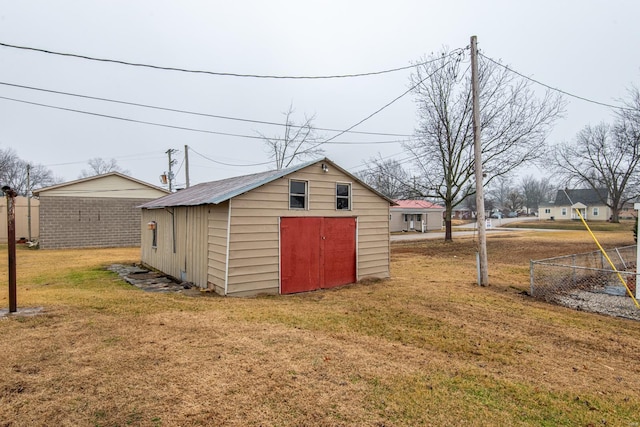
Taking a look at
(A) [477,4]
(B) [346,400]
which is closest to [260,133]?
(A) [477,4]

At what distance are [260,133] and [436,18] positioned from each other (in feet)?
65.0

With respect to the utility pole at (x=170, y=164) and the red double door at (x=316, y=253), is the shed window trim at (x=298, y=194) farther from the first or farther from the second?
the utility pole at (x=170, y=164)

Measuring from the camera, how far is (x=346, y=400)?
127 inches

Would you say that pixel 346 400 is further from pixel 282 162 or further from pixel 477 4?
pixel 282 162

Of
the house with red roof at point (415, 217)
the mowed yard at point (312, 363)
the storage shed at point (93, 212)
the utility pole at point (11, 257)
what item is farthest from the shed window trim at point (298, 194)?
the house with red roof at point (415, 217)

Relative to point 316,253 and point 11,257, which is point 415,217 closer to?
point 316,253

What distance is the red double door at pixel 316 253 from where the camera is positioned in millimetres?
8703

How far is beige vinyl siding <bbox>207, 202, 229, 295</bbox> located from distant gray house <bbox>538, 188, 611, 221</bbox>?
61.7m

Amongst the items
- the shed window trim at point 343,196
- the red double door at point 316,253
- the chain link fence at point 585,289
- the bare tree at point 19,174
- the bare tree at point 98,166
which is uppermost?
the bare tree at point 98,166

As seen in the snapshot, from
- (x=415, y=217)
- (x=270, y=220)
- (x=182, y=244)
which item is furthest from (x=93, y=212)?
(x=415, y=217)

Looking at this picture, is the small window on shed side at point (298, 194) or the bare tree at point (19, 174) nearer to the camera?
the small window on shed side at point (298, 194)

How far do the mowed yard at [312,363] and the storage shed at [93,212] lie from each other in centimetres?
1531

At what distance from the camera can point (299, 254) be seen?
350 inches

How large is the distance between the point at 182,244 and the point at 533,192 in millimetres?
100070
